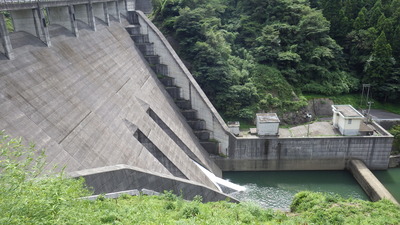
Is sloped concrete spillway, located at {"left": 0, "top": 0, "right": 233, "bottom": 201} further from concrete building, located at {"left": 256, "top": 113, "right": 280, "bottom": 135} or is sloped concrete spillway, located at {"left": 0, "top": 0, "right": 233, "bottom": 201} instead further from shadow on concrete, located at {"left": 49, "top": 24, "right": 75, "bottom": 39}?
concrete building, located at {"left": 256, "top": 113, "right": 280, "bottom": 135}

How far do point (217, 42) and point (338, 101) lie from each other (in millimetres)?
12940

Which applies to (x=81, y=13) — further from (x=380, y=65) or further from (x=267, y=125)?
(x=380, y=65)

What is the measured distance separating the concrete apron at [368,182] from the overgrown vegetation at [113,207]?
6.49 metres

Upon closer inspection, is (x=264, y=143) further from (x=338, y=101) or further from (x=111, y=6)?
(x=111, y=6)

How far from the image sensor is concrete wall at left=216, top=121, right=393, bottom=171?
24.5 metres

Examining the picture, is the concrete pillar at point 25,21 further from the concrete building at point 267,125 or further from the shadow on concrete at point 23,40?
the concrete building at point 267,125

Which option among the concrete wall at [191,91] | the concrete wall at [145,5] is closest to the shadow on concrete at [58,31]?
the concrete wall at [191,91]

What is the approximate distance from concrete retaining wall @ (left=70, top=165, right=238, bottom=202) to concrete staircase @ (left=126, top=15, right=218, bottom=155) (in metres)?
8.08

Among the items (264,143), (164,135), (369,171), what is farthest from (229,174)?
(369,171)

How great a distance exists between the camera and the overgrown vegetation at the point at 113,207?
19.5 ft

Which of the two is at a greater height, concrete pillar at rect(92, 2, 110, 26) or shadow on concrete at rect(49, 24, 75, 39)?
concrete pillar at rect(92, 2, 110, 26)

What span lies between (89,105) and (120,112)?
2.21 metres

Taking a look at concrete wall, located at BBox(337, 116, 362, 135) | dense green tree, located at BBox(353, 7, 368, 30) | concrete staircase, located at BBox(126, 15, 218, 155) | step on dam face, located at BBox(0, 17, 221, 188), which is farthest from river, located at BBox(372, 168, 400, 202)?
dense green tree, located at BBox(353, 7, 368, 30)

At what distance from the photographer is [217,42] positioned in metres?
28.4
